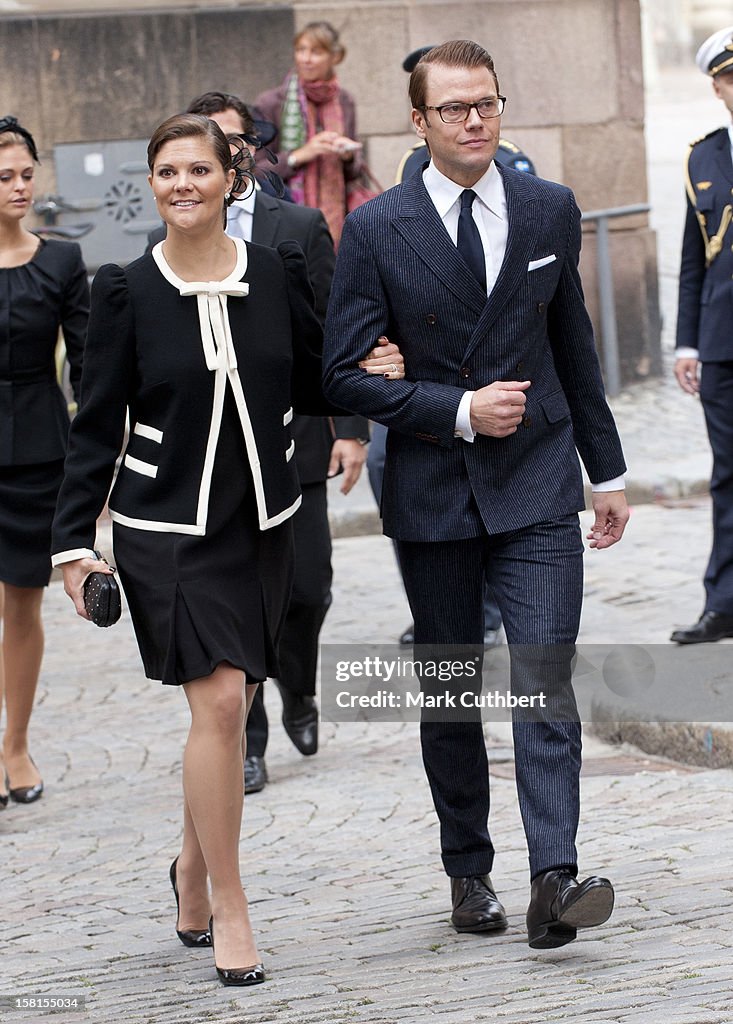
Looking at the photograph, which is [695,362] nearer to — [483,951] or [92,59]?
[483,951]

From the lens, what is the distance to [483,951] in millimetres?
4516

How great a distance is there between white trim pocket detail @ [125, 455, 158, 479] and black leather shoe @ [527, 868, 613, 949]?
124 centimetres

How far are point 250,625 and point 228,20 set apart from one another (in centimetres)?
880

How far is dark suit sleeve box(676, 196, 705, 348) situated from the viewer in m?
7.59

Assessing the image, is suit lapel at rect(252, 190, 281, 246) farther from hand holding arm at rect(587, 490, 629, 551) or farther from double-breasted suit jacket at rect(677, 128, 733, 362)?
double-breasted suit jacket at rect(677, 128, 733, 362)

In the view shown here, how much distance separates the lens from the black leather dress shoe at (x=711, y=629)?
7422 millimetres

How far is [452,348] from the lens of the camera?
4.57m

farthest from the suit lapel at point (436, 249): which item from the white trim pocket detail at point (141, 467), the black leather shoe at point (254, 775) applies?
the black leather shoe at point (254, 775)

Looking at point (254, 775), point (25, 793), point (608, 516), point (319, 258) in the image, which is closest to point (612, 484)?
point (608, 516)

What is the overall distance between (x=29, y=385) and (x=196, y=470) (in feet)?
7.23

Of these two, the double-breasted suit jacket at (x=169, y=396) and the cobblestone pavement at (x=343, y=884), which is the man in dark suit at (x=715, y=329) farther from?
the double-breasted suit jacket at (x=169, y=396)

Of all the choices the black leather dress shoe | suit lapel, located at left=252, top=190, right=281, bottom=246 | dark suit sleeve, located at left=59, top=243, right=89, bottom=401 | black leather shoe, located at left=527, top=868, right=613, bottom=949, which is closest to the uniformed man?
suit lapel, located at left=252, top=190, right=281, bottom=246

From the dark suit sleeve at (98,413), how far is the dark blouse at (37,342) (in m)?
1.89

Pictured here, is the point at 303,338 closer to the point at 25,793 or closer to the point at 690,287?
the point at 25,793
